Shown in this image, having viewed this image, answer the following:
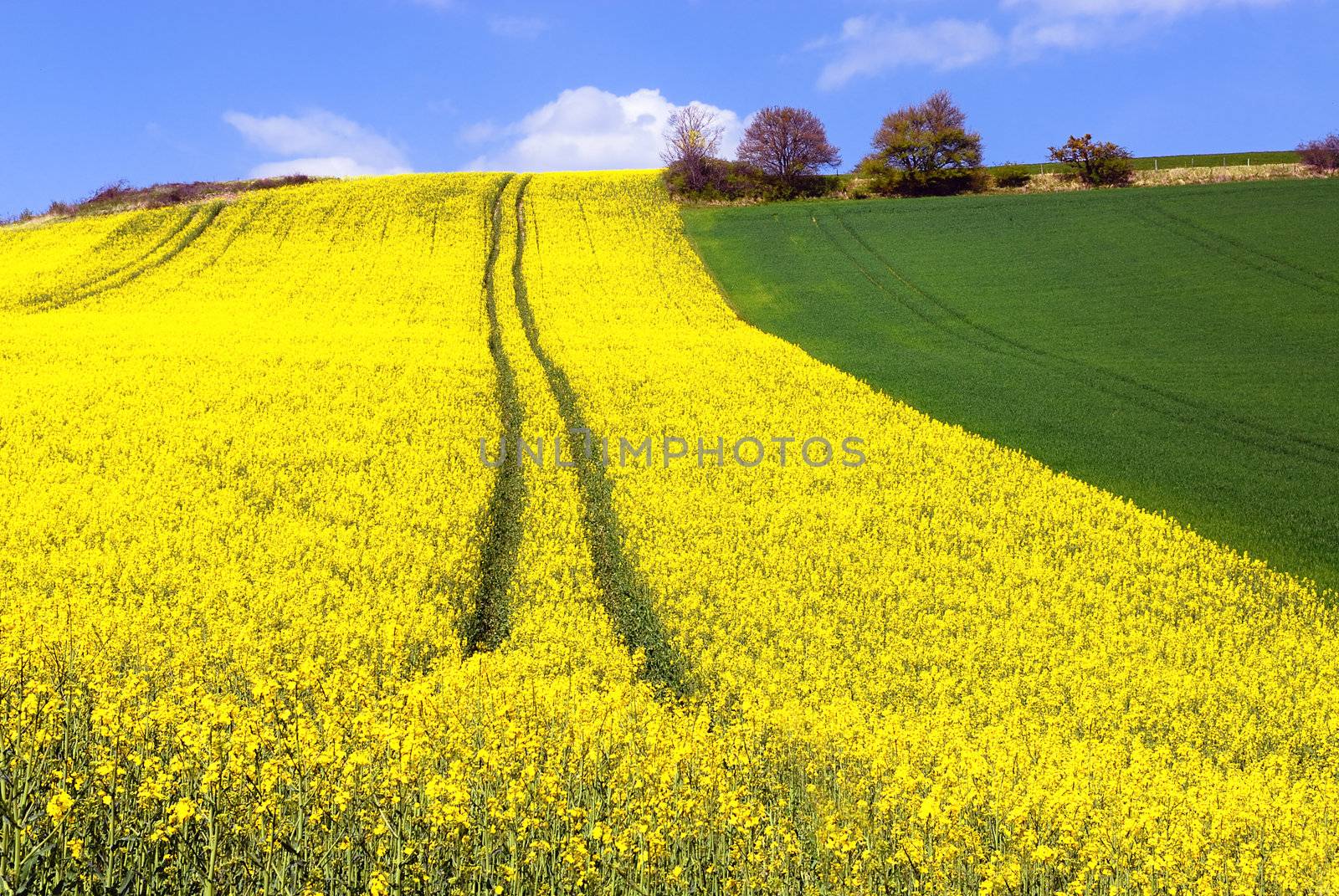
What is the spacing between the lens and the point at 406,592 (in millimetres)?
14961

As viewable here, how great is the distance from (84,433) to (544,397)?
11.5 meters

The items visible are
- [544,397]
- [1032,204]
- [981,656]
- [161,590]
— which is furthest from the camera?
[1032,204]

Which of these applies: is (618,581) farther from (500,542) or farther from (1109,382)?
(1109,382)

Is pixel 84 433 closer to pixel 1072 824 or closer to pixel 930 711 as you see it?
pixel 930 711

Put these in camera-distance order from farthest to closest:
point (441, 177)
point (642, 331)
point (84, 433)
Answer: point (441, 177), point (642, 331), point (84, 433)

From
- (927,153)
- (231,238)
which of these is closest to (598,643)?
(231,238)

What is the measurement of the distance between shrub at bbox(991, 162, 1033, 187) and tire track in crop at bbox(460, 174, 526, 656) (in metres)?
48.2

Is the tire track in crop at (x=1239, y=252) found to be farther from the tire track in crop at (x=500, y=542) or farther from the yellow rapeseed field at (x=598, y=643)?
the tire track in crop at (x=500, y=542)

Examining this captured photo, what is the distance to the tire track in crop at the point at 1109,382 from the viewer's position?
24766 millimetres

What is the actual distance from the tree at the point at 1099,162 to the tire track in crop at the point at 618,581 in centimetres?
5324

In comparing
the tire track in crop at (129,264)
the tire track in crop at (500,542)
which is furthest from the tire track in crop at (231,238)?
the tire track in crop at (500,542)

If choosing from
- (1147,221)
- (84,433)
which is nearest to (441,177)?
(1147,221)

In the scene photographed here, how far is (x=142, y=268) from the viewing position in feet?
166

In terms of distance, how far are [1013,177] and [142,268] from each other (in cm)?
5480
